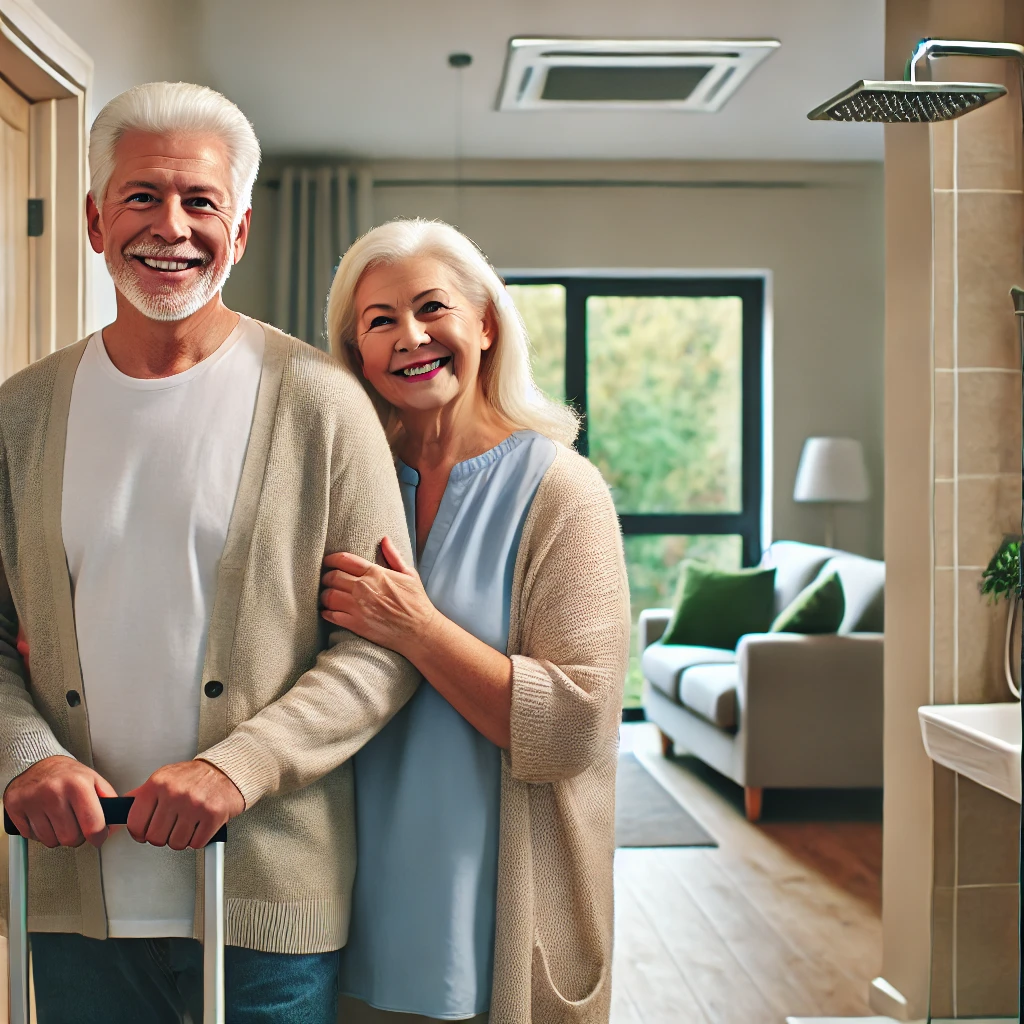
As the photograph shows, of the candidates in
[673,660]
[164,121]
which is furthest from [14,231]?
[673,660]

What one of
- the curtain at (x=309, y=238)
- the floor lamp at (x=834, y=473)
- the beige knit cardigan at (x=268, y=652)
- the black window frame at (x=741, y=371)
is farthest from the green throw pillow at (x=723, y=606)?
the beige knit cardigan at (x=268, y=652)

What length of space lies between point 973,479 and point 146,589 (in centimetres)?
180

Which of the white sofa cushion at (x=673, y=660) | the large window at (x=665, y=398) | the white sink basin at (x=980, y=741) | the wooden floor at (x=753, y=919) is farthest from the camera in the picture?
the large window at (x=665, y=398)

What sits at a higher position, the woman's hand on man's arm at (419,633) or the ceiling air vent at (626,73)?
the ceiling air vent at (626,73)

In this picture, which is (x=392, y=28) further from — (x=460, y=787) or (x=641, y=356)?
(x=460, y=787)

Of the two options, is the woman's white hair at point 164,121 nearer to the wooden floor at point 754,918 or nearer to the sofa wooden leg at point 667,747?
the wooden floor at point 754,918

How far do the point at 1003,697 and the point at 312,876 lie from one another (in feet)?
5.67

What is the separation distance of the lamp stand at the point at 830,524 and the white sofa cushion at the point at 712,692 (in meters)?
1.47

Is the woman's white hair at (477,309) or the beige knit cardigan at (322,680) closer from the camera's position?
the beige knit cardigan at (322,680)

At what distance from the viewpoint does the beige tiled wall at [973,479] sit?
2.23m

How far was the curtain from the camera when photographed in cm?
549

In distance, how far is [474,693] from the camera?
1.18 meters

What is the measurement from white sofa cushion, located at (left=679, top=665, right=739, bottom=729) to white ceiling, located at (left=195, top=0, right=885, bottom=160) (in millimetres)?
2343

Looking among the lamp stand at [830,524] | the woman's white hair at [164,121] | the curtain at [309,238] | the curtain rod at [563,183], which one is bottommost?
the lamp stand at [830,524]
